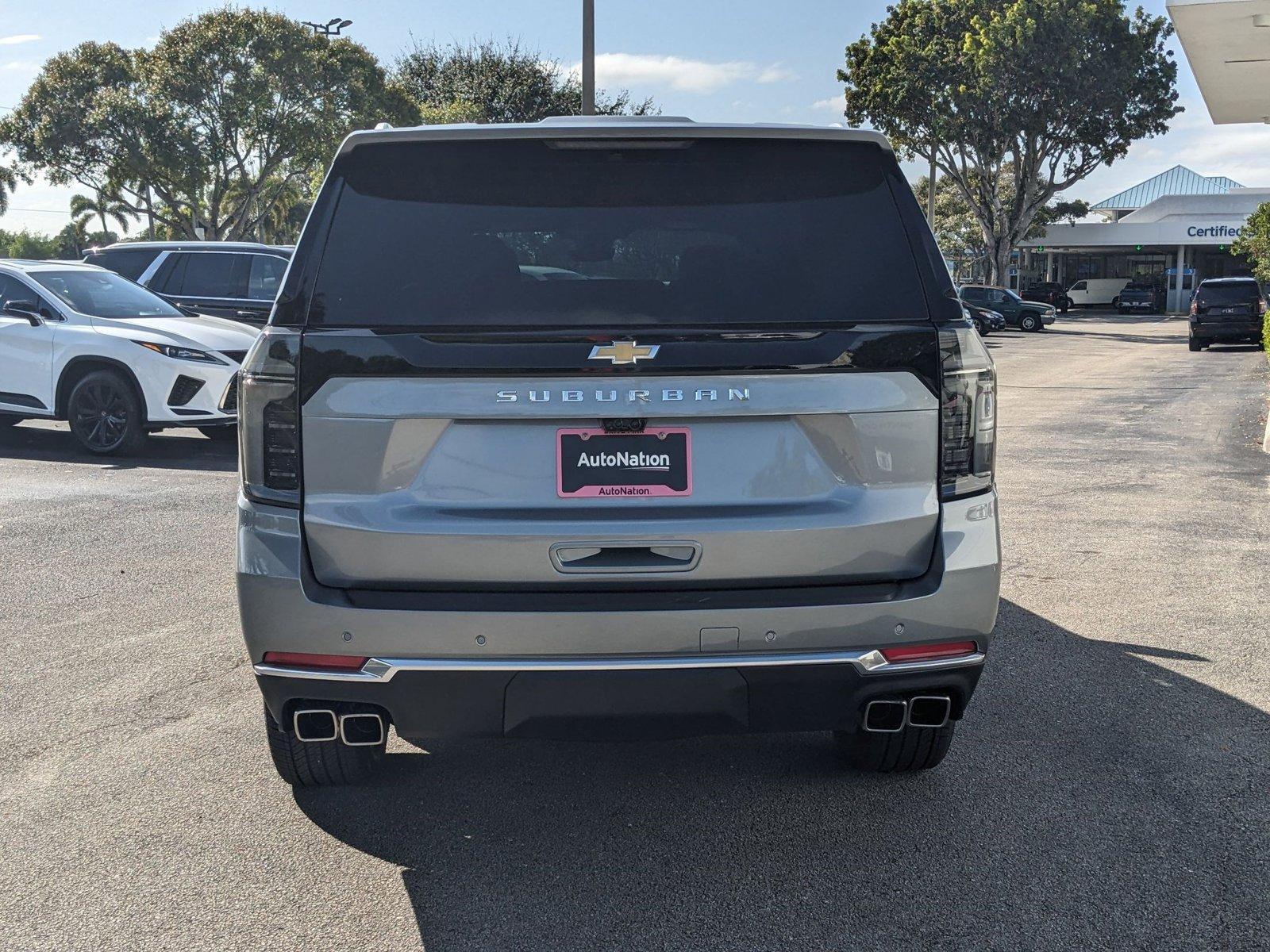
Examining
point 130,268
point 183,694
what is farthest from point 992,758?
Answer: point 130,268

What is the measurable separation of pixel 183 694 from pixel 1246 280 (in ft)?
105

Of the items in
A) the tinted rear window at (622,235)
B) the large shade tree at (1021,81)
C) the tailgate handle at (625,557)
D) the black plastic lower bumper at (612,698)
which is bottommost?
the black plastic lower bumper at (612,698)

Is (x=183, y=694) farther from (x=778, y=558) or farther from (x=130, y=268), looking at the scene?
(x=130, y=268)

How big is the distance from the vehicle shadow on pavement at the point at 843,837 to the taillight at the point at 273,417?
1.09 metres

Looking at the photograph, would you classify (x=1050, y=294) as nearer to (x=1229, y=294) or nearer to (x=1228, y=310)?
(x=1229, y=294)

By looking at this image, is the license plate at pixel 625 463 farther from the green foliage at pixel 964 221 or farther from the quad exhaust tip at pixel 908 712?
the green foliage at pixel 964 221

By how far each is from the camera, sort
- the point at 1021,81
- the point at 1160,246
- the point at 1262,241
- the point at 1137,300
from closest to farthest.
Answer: the point at 1262,241
the point at 1021,81
the point at 1137,300
the point at 1160,246

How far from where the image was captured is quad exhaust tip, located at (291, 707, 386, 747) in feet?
11.3

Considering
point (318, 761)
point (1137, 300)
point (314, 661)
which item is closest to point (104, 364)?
point (318, 761)

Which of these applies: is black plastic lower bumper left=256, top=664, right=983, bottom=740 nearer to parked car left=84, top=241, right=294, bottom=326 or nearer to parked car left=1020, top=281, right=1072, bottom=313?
parked car left=84, top=241, right=294, bottom=326

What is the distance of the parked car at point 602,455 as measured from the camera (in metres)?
3.25

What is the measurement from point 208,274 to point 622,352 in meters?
13.2

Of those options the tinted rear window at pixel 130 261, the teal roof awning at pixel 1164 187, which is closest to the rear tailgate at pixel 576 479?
the tinted rear window at pixel 130 261

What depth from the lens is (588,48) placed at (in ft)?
63.2
